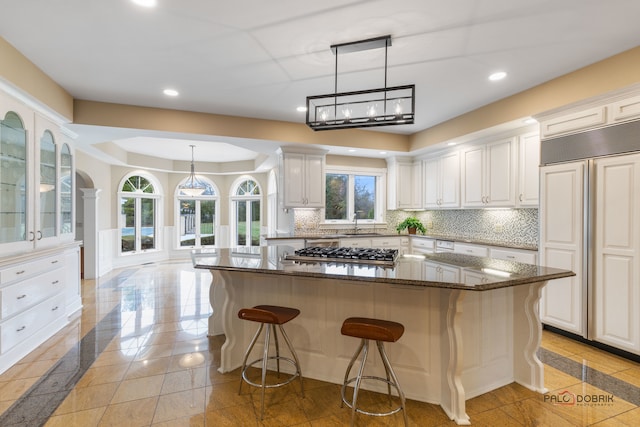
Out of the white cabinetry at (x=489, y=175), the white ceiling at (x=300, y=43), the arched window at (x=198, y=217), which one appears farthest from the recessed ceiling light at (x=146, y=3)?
the arched window at (x=198, y=217)

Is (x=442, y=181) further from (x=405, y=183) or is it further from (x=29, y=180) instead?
(x=29, y=180)

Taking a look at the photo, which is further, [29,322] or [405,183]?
[405,183]

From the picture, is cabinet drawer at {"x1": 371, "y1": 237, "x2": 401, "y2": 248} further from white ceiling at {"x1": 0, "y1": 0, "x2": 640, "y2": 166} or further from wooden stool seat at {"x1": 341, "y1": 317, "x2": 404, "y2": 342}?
wooden stool seat at {"x1": 341, "y1": 317, "x2": 404, "y2": 342}

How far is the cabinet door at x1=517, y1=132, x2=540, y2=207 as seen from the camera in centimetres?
397

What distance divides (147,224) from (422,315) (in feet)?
27.5

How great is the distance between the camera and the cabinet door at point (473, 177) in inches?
189

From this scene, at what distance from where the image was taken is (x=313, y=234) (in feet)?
19.6

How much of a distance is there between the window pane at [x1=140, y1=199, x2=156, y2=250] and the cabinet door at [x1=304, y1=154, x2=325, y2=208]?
17.7ft

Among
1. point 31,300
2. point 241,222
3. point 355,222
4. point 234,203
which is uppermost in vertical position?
point 234,203

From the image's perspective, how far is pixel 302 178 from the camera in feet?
18.1

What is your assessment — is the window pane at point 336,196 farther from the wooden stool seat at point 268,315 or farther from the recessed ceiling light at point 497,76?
the wooden stool seat at point 268,315

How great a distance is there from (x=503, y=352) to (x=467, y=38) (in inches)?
101

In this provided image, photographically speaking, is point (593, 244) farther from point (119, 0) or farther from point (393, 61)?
point (119, 0)

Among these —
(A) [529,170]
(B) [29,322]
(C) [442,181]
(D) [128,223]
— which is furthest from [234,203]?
(A) [529,170]
